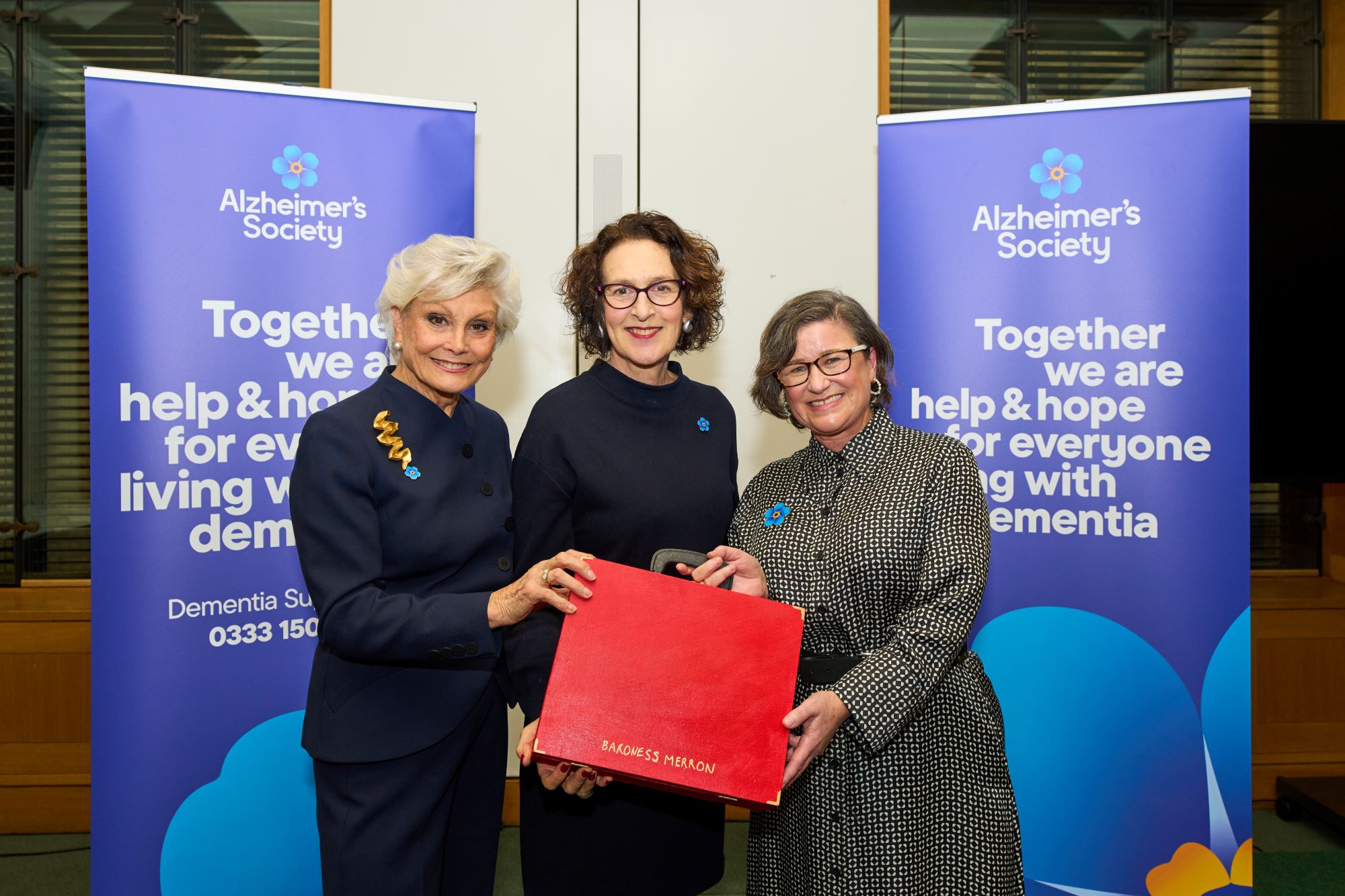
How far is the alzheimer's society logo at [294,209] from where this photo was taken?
241 centimetres

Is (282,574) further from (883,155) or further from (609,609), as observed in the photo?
(883,155)

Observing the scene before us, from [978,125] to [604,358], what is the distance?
160cm

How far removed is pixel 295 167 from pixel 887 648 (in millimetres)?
2067

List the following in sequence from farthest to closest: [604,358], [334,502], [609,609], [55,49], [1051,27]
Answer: [1051,27], [55,49], [604,358], [334,502], [609,609]

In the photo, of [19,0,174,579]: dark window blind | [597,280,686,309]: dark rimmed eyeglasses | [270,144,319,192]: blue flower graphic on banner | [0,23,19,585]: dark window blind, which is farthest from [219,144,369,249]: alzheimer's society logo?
[0,23,19,585]: dark window blind

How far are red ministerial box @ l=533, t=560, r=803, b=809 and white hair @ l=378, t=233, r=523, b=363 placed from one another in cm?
64

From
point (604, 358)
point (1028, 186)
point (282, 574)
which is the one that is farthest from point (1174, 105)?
point (282, 574)

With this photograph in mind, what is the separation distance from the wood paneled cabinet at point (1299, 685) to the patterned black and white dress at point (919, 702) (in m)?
2.95

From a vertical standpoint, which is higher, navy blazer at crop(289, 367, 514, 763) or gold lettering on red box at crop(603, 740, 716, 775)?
navy blazer at crop(289, 367, 514, 763)

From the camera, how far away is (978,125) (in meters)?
2.67

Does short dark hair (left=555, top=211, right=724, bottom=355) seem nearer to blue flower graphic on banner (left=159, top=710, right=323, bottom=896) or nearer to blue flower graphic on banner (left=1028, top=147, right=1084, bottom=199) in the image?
blue flower graphic on banner (left=1028, top=147, right=1084, bottom=199)

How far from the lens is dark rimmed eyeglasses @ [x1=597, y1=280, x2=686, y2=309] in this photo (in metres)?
1.69

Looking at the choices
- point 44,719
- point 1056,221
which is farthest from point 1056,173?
point 44,719

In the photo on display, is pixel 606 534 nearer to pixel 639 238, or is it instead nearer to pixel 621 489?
pixel 621 489
